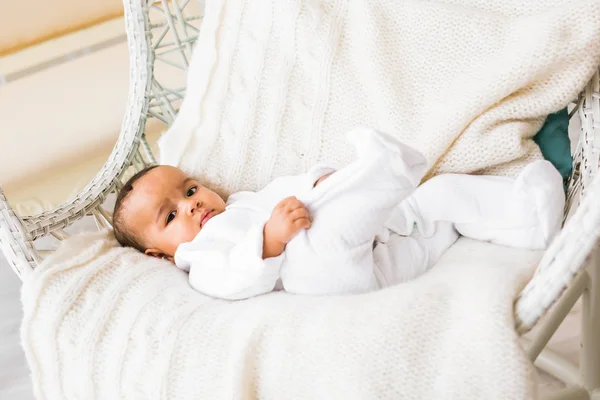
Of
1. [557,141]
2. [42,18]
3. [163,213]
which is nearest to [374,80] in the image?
[557,141]

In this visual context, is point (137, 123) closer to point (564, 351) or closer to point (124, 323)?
point (124, 323)

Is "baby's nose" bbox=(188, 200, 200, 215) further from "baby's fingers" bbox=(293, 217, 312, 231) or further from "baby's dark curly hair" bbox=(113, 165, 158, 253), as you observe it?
"baby's fingers" bbox=(293, 217, 312, 231)

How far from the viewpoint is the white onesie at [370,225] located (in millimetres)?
930

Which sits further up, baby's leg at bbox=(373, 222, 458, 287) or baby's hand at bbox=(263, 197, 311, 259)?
baby's hand at bbox=(263, 197, 311, 259)

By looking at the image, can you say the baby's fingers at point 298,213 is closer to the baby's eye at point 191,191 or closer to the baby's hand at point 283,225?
the baby's hand at point 283,225

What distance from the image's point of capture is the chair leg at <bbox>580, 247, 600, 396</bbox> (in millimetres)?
1090

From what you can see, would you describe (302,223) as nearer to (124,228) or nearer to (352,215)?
(352,215)

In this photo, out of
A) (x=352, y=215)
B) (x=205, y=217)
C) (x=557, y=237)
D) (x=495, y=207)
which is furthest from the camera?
(x=205, y=217)

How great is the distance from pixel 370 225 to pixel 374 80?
0.39 metres

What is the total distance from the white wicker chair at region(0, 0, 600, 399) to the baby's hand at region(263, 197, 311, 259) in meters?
0.32

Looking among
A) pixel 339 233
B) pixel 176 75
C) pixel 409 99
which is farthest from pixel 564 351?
pixel 176 75

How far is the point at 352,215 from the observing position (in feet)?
3.10

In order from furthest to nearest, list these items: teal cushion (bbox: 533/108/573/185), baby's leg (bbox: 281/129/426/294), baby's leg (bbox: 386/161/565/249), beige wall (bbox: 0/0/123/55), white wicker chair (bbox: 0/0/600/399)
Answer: beige wall (bbox: 0/0/123/55)
teal cushion (bbox: 533/108/573/185)
baby's leg (bbox: 386/161/565/249)
baby's leg (bbox: 281/129/426/294)
white wicker chair (bbox: 0/0/600/399)

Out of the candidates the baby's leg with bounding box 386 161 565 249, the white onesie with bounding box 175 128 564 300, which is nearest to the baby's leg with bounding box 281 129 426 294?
the white onesie with bounding box 175 128 564 300
